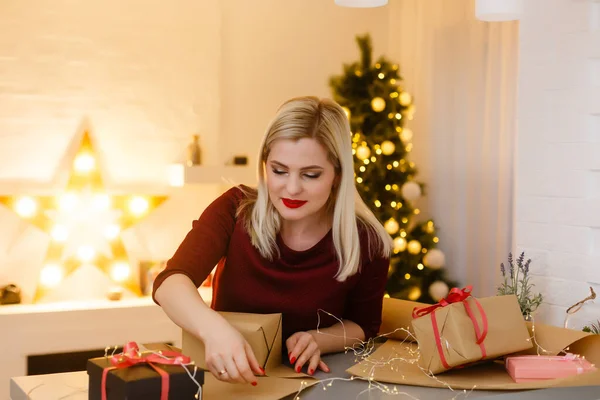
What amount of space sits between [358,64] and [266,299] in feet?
8.07

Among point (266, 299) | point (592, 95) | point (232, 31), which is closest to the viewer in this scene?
point (266, 299)

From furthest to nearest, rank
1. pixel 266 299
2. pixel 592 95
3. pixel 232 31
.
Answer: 1. pixel 232 31
2. pixel 592 95
3. pixel 266 299

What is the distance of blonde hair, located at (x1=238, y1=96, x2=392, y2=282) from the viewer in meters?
1.69

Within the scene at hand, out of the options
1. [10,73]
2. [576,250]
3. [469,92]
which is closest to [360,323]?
[576,250]

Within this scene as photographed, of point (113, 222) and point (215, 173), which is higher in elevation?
point (215, 173)

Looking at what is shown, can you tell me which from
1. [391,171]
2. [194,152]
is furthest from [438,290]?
[194,152]

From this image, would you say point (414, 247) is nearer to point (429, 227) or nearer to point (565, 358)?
point (429, 227)

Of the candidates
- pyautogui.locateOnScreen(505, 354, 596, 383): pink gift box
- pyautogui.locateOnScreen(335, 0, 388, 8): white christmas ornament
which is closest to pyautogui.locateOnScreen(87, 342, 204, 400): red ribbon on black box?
pyautogui.locateOnScreen(505, 354, 596, 383): pink gift box

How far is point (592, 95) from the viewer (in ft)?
8.18

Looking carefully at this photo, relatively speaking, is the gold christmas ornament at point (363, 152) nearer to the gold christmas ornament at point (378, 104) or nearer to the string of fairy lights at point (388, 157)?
the string of fairy lights at point (388, 157)

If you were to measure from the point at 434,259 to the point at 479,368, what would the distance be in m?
2.36

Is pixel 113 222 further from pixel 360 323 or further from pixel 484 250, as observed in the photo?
pixel 360 323

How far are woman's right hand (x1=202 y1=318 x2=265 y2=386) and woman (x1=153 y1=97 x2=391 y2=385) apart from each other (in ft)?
0.72

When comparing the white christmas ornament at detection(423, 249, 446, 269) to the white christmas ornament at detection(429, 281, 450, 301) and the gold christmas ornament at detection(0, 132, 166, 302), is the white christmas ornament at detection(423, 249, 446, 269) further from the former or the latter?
the gold christmas ornament at detection(0, 132, 166, 302)
